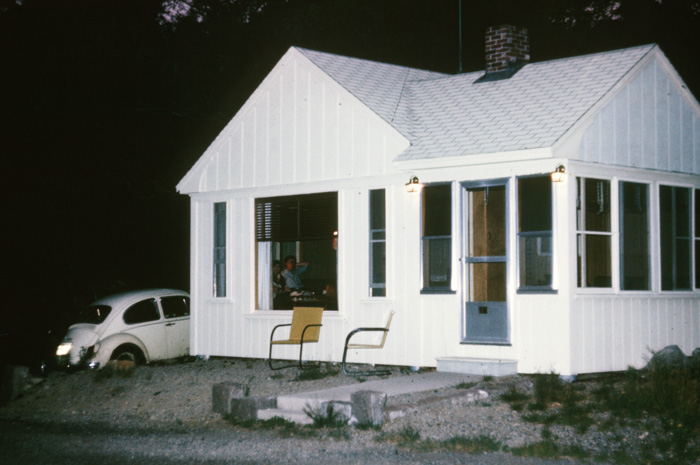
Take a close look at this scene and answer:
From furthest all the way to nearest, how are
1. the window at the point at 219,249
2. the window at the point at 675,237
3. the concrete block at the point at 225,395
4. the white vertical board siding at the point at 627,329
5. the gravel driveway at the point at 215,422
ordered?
the window at the point at 219,249 < the window at the point at 675,237 < the white vertical board siding at the point at 627,329 < the concrete block at the point at 225,395 < the gravel driveway at the point at 215,422

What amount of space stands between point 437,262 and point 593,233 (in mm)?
2286

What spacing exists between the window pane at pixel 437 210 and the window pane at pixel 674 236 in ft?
10.6

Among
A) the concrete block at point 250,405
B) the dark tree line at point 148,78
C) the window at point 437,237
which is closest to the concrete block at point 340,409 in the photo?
the concrete block at point 250,405

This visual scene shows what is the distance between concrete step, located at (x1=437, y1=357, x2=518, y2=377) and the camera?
13289mm

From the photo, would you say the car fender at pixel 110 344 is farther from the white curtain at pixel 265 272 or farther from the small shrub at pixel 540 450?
the small shrub at pixel 540 450

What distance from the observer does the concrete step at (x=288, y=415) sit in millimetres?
10969

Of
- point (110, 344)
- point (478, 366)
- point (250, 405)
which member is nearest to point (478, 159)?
point (478, 366)

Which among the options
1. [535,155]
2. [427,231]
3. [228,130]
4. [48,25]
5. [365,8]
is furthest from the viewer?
[365,8]

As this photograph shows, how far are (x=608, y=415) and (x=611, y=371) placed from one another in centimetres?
324

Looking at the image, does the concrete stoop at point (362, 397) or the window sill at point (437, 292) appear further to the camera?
the window sill at point (437, 292)

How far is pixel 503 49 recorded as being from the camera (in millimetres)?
16328

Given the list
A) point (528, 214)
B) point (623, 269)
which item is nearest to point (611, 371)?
point (623, 269)

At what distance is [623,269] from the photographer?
13961mm

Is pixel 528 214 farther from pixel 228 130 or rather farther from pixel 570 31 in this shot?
pixel 570 31
